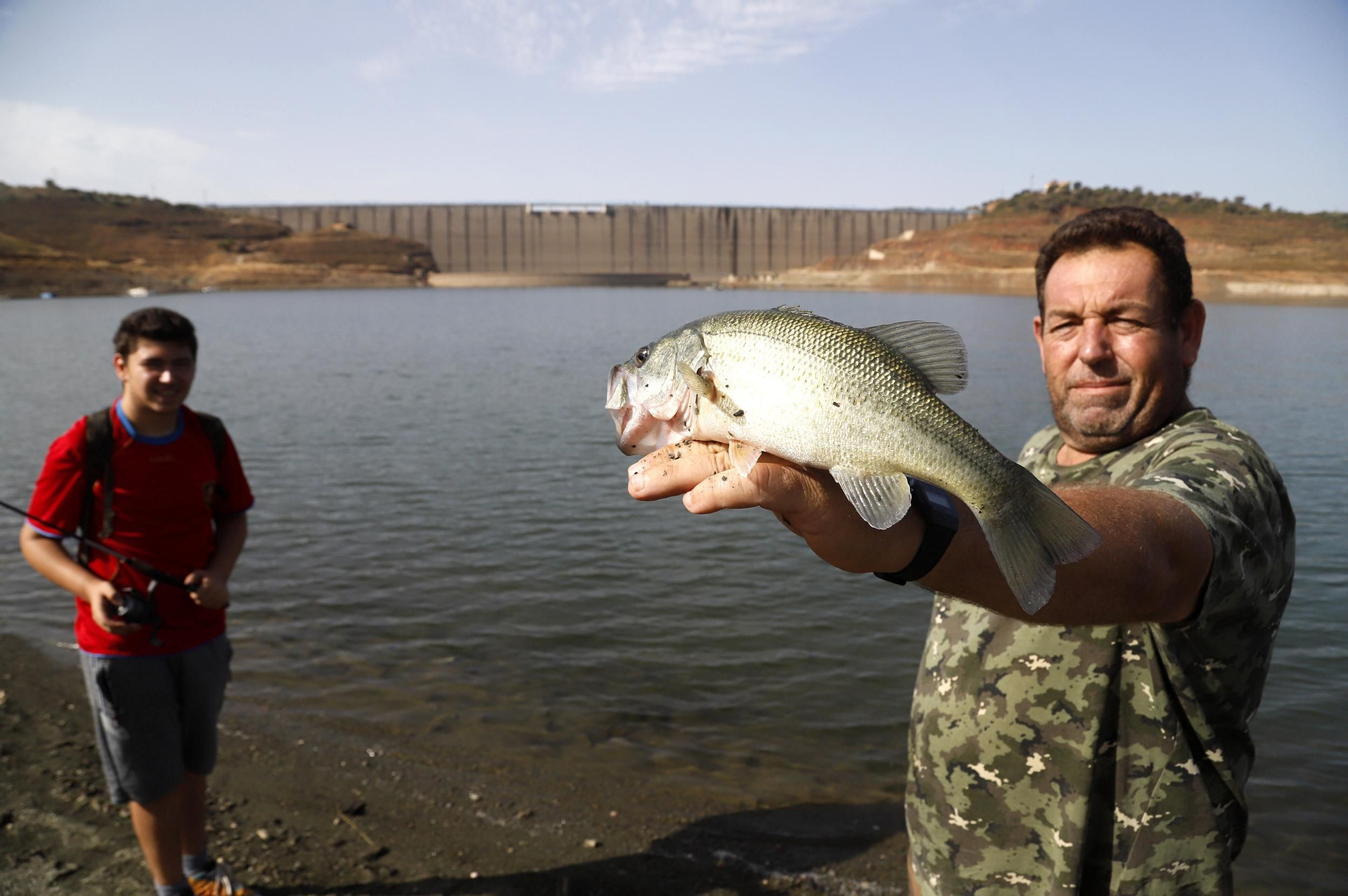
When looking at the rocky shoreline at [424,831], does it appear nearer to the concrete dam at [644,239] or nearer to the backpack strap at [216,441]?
the backpack strap at [216,441]

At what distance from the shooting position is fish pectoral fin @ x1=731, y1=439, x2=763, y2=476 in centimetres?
184

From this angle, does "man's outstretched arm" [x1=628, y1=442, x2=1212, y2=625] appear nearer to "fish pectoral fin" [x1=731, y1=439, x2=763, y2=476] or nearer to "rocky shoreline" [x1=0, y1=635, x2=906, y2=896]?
"fish pectoral fin" [x1=731, y1=439, x2=763, y2=476]

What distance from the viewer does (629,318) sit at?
55.6 metres

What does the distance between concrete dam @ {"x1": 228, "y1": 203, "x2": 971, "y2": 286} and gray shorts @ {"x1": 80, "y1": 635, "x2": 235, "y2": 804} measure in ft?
434

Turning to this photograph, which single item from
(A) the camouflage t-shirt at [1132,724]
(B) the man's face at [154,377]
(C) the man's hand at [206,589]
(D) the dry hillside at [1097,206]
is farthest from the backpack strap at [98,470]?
(D) the dry hillside at [1097,206]

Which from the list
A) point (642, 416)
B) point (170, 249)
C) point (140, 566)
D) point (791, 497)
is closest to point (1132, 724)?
point (791, 497)

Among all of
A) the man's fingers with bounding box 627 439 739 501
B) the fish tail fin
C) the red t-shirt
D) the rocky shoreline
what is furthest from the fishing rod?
the fish tail fin

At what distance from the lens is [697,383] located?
2021 millimetres

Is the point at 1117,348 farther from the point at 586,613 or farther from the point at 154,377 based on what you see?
the point at 586,613

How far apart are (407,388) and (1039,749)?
27590mm

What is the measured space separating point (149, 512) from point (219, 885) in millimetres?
2177

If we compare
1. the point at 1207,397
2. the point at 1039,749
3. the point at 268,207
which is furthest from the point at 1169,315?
the point at 268,207

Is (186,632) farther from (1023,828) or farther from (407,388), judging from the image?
(407,388)

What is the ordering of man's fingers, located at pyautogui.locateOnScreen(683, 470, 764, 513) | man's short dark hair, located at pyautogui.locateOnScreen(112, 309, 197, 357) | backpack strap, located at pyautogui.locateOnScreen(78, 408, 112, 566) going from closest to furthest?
man's fingers, located at pyautogui.locateOnScreen(683, 470, 764, 513)
backpack strap, located at pyautogui.locateOnScreen(78, 408, 112, 566)
man's short dark hair, located at pyautogui.locateOnScreen(112, 309, 197, 357)
